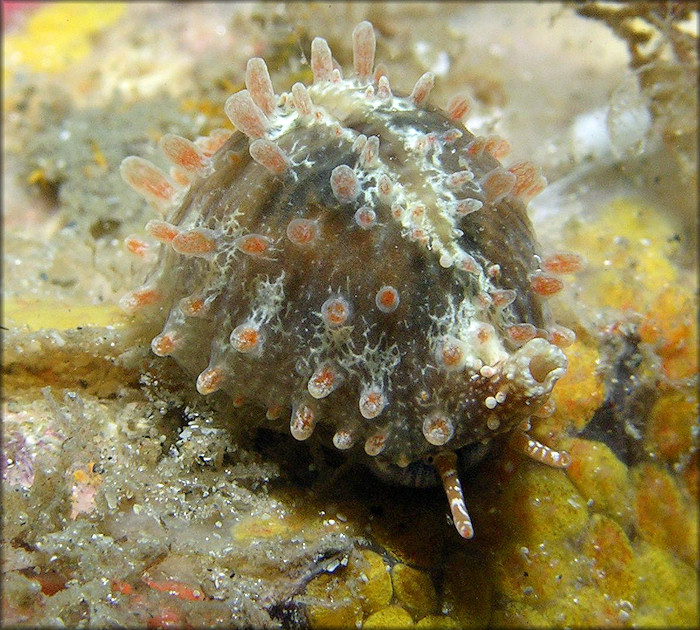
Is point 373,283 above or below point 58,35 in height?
below

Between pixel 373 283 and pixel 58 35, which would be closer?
pixel 373 283

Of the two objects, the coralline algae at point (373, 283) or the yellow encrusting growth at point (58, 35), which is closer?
the coralline algae at point (373, 283)

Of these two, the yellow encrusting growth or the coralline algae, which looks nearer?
the coralline algae

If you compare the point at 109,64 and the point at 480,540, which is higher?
the point at 109,64

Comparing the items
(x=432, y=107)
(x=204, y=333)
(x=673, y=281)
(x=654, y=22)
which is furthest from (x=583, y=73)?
(x=204, y=333)

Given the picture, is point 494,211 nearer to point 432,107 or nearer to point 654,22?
point 432,107

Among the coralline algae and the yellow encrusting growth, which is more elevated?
the yellow encrusting growth

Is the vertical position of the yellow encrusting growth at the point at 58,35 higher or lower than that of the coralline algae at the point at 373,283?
higher

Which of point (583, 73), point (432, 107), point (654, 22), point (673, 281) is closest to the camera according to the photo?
point (432, 107)
